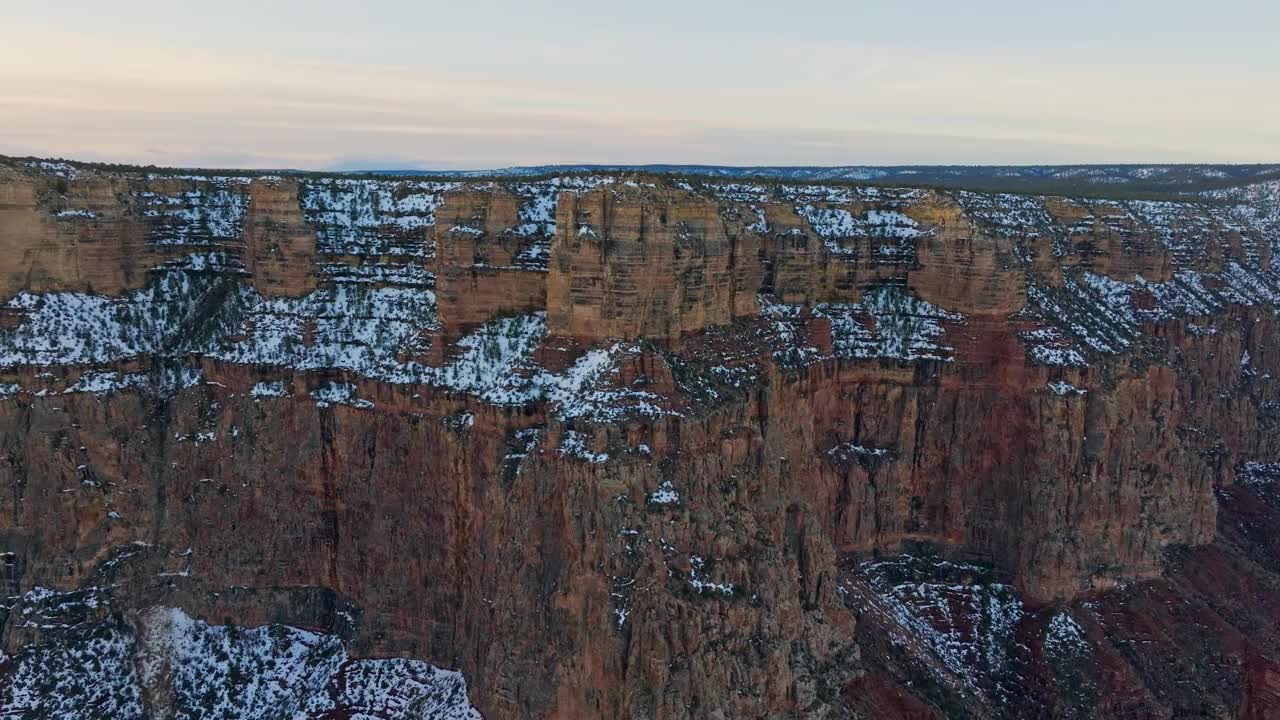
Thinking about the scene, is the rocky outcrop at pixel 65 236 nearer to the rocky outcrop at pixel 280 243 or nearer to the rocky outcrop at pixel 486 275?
the rocky outcrop at pixel 280 243

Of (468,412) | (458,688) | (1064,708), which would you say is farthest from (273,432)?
(1064,708)

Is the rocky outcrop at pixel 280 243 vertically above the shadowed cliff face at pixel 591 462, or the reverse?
the rocky outcrop at pixel 280 243

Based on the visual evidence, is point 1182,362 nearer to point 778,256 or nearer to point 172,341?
point 778,256

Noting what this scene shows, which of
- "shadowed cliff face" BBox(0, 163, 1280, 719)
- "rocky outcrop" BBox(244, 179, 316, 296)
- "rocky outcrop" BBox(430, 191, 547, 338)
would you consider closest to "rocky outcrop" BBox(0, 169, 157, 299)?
"shadowed cliff face" BBox(0, 163, 1280, 719)

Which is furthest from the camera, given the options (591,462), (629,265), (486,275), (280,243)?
(280,243)

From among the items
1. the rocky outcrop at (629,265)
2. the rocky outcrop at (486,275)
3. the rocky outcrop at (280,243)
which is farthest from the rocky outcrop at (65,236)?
the rocky outcrop at (629,265)

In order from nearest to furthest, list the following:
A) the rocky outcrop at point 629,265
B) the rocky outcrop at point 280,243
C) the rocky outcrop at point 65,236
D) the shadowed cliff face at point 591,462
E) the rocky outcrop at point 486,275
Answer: the shadowed cliff face at point 591,462 → the rocky outcrop at point 629,265 → the rocky outcrop at point 486,275 → the rocky outcrop at point 65,236 → the rocky outcrop at point 280,243

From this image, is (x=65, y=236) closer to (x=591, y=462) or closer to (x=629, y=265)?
(x=629, y=265)

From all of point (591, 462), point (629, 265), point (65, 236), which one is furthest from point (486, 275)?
point (65, 236)

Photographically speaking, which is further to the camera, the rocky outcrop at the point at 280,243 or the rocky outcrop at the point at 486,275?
the rocky outcrop at the point at 280,243
